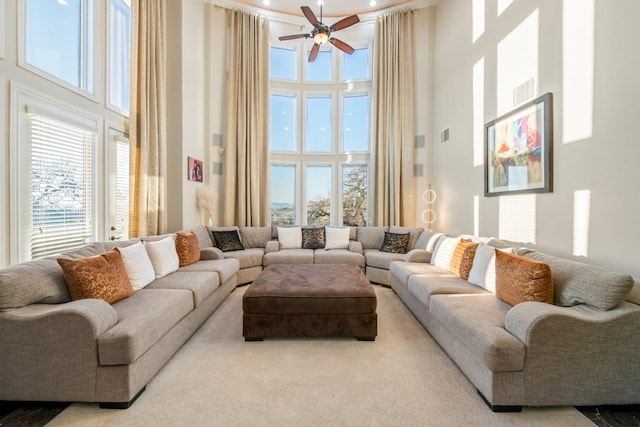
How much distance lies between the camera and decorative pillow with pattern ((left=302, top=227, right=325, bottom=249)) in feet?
17.4

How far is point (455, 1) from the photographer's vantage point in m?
4.78

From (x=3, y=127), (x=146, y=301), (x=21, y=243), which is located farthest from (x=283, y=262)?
(x=3, y=127)

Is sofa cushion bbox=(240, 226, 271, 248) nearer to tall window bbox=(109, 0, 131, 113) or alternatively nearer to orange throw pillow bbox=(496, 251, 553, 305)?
tall window bbox=(109, 0, 131, 113)

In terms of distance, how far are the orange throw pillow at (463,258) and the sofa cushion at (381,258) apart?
1218 millimetres

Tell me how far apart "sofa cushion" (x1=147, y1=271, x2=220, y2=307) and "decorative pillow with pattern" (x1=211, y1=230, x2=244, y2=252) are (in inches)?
57.3

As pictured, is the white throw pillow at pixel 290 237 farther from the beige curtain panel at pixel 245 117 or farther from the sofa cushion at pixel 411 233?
the sofa cushion at pixel 411 233

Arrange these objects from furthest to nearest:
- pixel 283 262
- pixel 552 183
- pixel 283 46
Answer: pixel 283 46, pixel 283 262, pixel 552 183

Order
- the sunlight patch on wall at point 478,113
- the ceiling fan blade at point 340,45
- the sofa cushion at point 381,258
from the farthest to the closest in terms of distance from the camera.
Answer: the sofa cushion at point 381,258 < the ceiling fan blade at point 340,45 < the sunlight patch on wall at point 478,113

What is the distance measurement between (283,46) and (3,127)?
5.17 meters

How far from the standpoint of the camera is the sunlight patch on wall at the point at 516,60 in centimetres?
295

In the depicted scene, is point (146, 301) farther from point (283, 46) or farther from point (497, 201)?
point (283, 46)

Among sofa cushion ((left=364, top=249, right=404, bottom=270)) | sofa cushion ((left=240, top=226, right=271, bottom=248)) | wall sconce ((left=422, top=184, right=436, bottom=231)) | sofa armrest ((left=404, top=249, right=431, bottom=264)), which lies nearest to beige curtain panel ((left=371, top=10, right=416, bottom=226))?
wall sconce ((left=422, top=184, right=436, bottom=231))

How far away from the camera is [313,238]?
5332mm

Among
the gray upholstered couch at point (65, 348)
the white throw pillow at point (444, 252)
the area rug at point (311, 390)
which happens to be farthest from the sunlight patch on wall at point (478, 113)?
the gray upholstered couch at point (65, 348)
